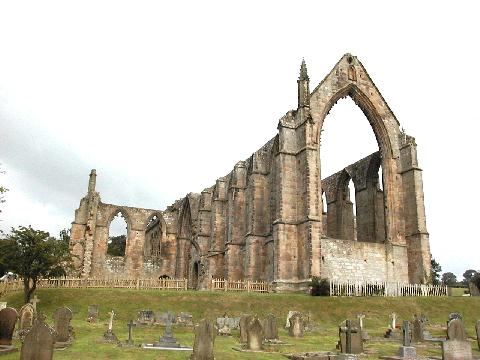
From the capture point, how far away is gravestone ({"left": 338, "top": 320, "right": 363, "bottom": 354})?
42.9 feet

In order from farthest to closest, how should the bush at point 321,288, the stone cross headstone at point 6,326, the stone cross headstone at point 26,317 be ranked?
the bush at point 321,288, the stone cross headstone at point 26,317, the stone cross headstone at point 6,326

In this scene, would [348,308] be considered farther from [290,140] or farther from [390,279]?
[290,140]

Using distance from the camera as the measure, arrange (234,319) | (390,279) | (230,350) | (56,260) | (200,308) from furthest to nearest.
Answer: (390,279) → (56,260) → (200,308) → (234,319) → (230,350)

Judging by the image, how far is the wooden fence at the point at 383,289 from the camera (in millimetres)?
27812

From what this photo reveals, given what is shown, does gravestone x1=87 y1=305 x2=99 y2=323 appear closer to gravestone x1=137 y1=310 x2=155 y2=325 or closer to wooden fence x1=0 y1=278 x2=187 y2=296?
gravestone x1=137 y1=310 x2=155 y2=325

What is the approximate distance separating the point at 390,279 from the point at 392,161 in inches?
352

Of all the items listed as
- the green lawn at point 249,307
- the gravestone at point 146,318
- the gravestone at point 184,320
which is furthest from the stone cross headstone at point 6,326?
the gravestone at point 184,320

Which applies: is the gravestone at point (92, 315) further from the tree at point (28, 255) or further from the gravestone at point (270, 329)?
the gravestone at point (270, 329)

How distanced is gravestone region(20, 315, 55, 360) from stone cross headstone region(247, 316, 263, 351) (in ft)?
20.6

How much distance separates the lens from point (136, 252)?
46.4 metres

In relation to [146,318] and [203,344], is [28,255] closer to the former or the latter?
[146,318]

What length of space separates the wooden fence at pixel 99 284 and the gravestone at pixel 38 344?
19.8 m

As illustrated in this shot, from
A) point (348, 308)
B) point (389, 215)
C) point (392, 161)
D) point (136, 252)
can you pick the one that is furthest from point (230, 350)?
point (136, 252)

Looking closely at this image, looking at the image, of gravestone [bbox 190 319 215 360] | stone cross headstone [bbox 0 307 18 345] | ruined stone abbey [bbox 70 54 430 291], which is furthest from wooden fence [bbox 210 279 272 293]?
gravestone [bbox 190 319 215 360]
